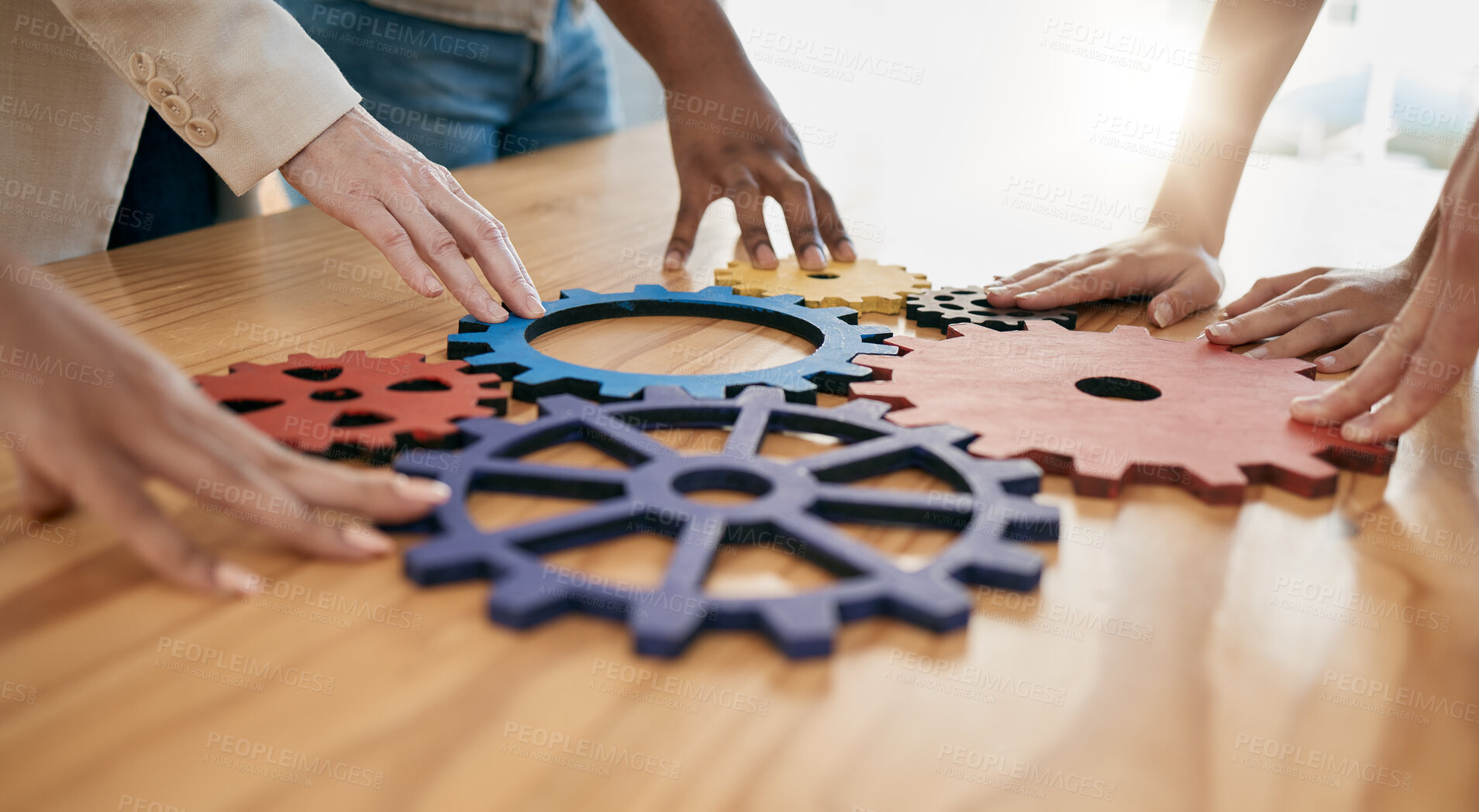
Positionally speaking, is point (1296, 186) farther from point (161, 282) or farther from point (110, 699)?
point (110, 699)

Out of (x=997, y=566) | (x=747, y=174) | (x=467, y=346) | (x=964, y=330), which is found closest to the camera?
(x=997, y=566)

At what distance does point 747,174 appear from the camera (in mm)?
1961

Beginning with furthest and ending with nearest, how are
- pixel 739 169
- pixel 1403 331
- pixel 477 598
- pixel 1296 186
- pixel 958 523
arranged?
pixel 1296 186 → pixel 739 169 → pixel 1403 331 → pixel 958 523 → pixel 477 598

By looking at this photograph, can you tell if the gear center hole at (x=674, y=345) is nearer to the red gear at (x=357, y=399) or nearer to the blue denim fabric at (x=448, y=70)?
the red gear at (x=357, y=399)

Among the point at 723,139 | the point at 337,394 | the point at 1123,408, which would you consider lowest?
the point at 337,394

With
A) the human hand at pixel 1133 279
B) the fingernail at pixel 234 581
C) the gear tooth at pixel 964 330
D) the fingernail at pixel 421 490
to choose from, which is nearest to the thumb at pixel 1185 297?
the human hand at pixel 1133 279

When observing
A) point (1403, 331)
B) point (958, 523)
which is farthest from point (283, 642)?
point (1403, 331)

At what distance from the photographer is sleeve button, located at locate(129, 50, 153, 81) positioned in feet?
4.44

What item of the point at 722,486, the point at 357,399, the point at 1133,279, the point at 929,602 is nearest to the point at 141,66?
the point at 357,399

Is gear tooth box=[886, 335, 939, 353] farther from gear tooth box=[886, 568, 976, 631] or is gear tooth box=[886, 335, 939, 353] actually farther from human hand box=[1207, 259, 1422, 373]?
gear tooth box=[886, 568, 976, 631]

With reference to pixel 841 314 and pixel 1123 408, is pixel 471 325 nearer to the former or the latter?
pixel 841 314

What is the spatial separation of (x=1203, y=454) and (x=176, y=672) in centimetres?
91

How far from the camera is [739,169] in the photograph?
6.48ft

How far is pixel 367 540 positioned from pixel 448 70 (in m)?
1.96
